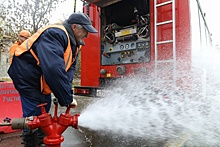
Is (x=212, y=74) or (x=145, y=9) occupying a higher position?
(x=145, y=9)

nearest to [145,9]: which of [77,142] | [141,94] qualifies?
[141,94]

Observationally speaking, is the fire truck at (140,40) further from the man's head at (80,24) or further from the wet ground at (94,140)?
the man's head at (80,24)

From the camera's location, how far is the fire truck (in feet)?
10.9

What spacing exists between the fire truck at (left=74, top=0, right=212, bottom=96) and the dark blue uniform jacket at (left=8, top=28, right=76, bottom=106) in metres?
2.09

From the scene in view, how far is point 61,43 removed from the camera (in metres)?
1.62

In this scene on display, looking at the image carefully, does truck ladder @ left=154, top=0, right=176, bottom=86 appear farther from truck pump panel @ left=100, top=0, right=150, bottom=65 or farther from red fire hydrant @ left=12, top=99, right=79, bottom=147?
red fire hydrant @ left=12, top=99, right=79, bottom=147

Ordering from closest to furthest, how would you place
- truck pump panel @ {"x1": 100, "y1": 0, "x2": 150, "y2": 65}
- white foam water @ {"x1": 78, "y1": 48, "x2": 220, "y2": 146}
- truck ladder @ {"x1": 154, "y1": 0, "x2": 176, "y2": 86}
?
white foam water @ {"x1": 78, "y1": 48, "x2": 220, "y2": 146}, truck ladder @ {"x1": 154, "y1": 0, "x2": 176, "y2": 86}, truck pump panel @ {"x1": 100, "y1": 0, "x2": 150, "y2": 65}

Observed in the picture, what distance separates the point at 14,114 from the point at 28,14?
12657 millimetres

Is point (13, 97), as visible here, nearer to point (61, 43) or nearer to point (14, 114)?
point (14, 114)

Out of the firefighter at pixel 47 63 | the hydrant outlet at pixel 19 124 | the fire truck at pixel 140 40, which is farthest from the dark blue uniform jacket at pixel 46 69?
the fire truck at pixel 140 40

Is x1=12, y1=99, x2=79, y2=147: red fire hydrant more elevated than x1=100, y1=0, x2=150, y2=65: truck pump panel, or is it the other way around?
x1=100, y1=0, x2=150, y2=65: truck pump panel

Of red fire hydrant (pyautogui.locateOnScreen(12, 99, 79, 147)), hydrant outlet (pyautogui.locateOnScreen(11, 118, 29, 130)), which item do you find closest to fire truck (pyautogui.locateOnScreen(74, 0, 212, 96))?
red fire hydrant (pyautogui.locateOnScreen(12, 99, 79, 147))

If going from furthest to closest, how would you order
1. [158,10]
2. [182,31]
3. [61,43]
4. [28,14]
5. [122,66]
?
[28,14] < [122,66] < [158,10] < [182,31] < [61,43]

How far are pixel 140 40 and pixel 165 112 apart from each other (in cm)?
187
